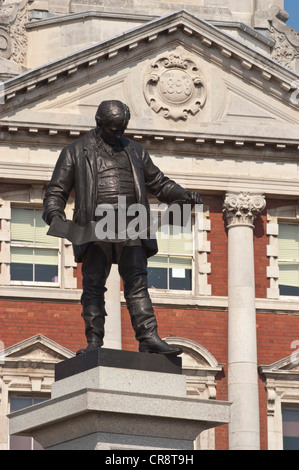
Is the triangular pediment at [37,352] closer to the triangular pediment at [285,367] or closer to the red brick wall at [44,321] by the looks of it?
the red brick wall at [44,321]

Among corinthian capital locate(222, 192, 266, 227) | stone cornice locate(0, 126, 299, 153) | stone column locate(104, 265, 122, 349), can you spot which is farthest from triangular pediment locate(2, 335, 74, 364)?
corinthian capital locate(222, 192, 266, 227)

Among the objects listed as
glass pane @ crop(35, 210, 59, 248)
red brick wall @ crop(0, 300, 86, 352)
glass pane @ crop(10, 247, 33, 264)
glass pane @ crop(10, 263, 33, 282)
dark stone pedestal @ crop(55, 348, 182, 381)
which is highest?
glass pane @ crop(35, 210, 59, 248)

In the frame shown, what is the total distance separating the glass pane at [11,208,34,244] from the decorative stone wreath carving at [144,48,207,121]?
3.45 meters

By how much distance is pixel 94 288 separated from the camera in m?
14.3

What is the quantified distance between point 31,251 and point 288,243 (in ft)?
17.1

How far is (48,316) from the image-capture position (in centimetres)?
3133

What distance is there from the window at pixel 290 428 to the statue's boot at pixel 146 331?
17.6 m

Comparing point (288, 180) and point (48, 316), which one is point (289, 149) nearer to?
point (288, 180)

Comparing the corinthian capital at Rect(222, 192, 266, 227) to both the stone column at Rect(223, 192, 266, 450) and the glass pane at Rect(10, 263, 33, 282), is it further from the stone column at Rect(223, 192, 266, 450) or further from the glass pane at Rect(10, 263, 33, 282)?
the glass pane at Rect(10, 263, 33, 282)

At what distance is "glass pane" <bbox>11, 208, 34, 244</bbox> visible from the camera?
31531mm

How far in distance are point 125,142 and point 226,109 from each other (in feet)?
60.9

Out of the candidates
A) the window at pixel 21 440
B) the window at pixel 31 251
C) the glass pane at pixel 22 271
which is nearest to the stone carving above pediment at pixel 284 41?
the window at pixel 31 251

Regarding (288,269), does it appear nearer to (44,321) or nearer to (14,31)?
(44,321)

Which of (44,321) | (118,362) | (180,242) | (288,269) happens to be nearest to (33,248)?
(44,321)
